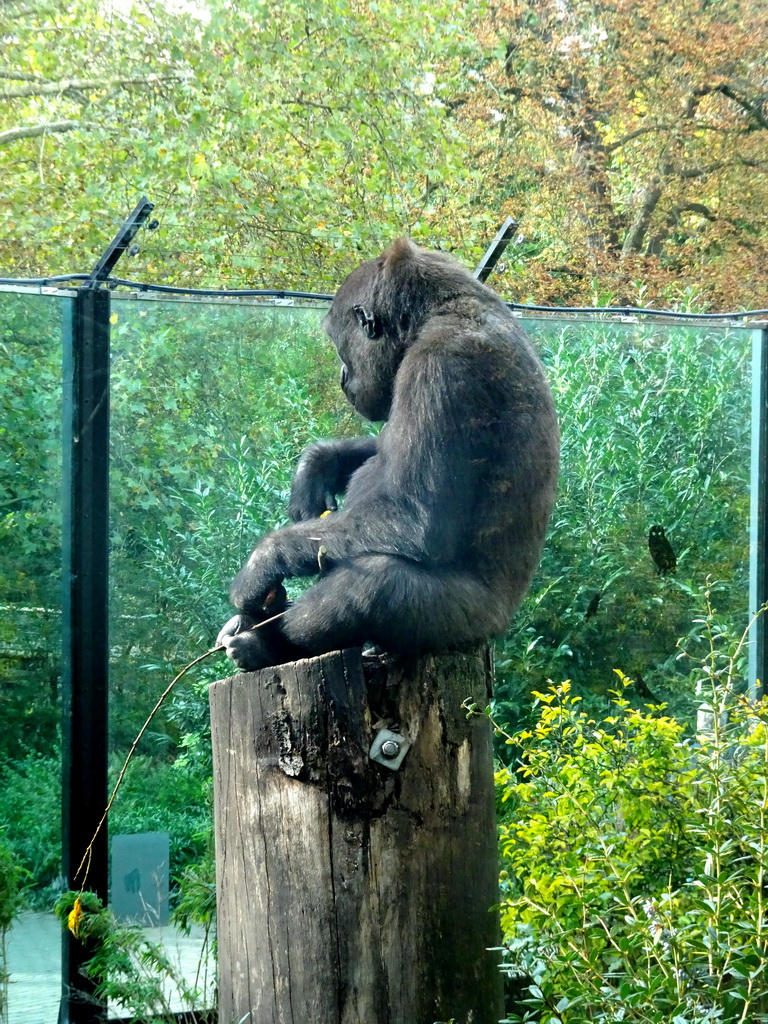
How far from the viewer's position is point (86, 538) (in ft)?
12.7

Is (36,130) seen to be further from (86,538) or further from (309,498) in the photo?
(309,498)

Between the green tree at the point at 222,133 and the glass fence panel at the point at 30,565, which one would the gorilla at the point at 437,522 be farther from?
the green tree at the point at 222,133

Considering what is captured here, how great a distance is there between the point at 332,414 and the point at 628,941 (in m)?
2.93

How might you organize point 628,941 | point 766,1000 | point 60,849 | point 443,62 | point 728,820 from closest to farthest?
point 628,941 < point 766,1000 < point 728,820 < point 60,849 < point 443,62

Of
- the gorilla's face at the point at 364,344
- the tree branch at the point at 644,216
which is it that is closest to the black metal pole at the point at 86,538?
the gorilla's face at the point at 364,344

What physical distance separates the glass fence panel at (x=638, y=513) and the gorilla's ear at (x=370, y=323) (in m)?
1.74

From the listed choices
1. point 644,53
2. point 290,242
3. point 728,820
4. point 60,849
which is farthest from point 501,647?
point 644,53

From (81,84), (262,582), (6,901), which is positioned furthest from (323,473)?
(81,84)

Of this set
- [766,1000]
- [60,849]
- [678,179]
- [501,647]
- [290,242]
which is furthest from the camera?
[678,179]

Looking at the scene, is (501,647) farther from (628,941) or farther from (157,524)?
(628,941)

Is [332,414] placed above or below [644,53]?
below

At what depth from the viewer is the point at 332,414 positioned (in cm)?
451

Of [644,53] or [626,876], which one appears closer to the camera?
[626,876]

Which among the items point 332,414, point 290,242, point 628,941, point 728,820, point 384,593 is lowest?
point 628,941
